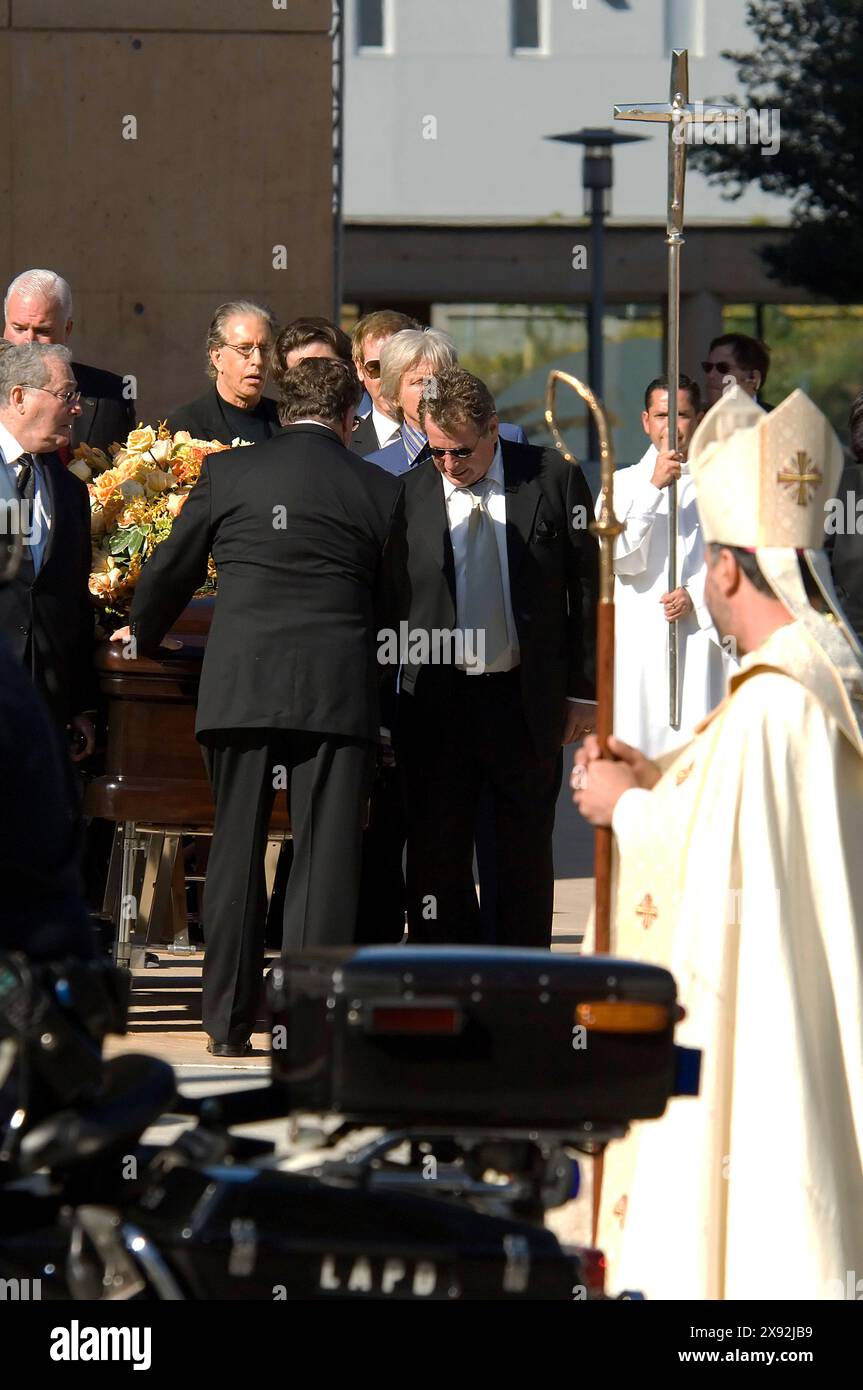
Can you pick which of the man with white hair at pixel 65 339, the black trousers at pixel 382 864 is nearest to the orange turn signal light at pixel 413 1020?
the black trousers at pixel 382 864

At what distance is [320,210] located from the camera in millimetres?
11406

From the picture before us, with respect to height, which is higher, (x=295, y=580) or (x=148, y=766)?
(x=295, y=580)

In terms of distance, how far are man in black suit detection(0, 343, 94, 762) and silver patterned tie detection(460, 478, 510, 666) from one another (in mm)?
1106

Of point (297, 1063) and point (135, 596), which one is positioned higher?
point (135, 596)

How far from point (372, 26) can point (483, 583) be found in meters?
20.9

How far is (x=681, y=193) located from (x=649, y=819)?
2.88m

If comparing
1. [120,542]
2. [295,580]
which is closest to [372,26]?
[120,542]

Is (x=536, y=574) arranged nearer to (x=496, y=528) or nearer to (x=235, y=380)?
(x=496, y=528)

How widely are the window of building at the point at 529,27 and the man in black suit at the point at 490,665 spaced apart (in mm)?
20644

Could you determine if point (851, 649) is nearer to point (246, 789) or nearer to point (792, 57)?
point (246, 789)

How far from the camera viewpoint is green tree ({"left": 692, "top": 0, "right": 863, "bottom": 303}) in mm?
24875

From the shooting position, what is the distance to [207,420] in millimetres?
7820

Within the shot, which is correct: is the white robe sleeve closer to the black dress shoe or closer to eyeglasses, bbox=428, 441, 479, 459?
eyeglasses, bbox=428, 441, 479, 459

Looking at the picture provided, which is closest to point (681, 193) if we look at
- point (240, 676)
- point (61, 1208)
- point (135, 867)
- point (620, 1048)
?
point (240, 676)
